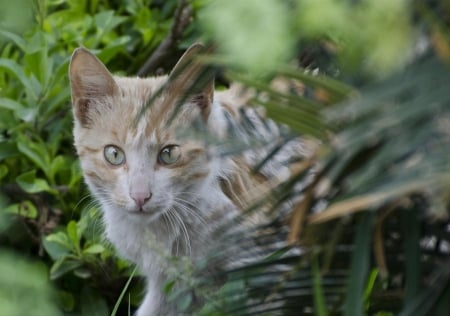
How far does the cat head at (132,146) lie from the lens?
111 inches

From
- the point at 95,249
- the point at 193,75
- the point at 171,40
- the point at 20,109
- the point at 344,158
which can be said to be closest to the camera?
the point at 344,158

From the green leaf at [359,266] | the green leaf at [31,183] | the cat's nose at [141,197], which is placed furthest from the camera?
the green leaf at [31,183]

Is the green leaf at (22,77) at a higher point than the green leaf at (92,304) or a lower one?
higher

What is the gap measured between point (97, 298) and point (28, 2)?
260 centimetres

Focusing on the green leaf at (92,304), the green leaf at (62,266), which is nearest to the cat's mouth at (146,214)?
the green leaf at (62,266)

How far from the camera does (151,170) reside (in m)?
2.86

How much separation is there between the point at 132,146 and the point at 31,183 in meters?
0.83

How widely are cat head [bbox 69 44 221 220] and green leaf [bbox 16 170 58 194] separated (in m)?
0.53

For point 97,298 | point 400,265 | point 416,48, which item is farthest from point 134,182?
point 416,48

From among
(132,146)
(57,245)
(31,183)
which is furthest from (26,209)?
(132,146)

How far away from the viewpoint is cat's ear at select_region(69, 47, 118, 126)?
285 centimetres

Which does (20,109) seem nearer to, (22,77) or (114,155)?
(22,77)

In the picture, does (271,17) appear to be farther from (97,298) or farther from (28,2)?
(97,298)

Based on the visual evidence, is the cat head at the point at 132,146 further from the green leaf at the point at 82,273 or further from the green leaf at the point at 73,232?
the green leaf at the point at 82,273
